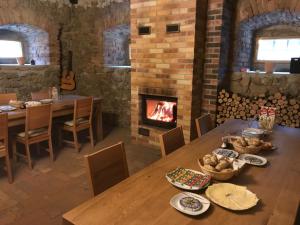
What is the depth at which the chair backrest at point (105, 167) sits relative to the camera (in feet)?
4.75

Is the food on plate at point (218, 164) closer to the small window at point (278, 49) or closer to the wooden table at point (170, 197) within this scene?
the wooden table at point (170, 197)

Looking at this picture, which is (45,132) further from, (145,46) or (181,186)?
(181,186)

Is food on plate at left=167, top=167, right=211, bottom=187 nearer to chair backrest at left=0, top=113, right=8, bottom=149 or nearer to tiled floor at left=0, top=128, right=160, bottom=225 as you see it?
tiled floor at left=0, top=128, right=160, bottom=225

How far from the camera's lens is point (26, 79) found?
475cm

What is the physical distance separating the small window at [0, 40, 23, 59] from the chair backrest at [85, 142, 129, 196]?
14.1 ft

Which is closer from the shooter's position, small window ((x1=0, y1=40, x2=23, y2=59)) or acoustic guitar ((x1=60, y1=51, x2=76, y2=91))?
small window ((x1=0, y1=40, x2=23, y2=59))

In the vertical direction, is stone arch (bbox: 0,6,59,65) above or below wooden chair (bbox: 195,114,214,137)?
above

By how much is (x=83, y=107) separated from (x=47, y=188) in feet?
4.45

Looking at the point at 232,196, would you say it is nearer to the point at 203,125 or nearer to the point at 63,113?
the point at 203,125

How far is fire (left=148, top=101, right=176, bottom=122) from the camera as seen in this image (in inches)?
147

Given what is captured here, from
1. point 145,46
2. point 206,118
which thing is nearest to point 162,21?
point 145,46

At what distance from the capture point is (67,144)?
13.2 feet

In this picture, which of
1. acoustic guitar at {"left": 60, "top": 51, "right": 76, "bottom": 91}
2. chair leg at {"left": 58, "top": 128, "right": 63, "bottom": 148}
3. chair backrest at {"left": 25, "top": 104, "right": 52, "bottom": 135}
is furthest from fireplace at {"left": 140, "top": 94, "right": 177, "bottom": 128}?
acoustic guitar at {"left": 60, "top": 51, "right": 76, "bottom": 91}

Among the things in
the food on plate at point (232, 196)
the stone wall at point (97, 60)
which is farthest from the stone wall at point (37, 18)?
the food on plate at point (232, 196)
